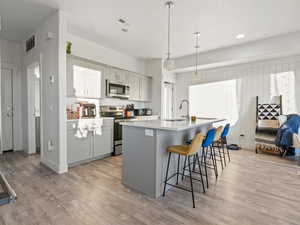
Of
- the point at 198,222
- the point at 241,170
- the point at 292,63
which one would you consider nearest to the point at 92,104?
the point at 198,222

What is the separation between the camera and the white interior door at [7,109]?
400cm

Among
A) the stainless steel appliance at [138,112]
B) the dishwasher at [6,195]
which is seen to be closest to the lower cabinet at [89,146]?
the stainless steel appliance at [138,112]

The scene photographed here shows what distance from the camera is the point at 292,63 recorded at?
13.6 ft

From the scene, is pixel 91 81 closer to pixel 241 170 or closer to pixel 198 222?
pixel 198 222

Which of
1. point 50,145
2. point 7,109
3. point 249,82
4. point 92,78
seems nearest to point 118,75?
point 92,78

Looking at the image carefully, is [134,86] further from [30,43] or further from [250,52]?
[250,52]

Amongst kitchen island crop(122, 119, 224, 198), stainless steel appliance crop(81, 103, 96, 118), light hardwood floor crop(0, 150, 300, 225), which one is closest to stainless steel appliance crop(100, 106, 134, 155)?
stainless steel appliance crop(81, 103, 96, 118)

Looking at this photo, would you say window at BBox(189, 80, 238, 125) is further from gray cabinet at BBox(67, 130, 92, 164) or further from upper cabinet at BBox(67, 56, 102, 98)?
gray cabinet at BBox(67, 130, 92, 164)

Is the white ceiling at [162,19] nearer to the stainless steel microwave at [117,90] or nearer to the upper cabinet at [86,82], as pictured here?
the upper cabinet at [86,82]

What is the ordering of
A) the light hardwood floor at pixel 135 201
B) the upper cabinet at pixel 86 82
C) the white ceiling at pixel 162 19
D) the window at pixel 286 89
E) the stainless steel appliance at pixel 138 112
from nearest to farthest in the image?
the light hardwood floor at pixel 135 201
the white ceiling at pixel 162 19
the upper cabinet at pixel 86 82
the window at pixel 286 89
the stainless steel appliance at pixel 138 112

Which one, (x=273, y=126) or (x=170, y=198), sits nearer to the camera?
(x=170, y=198)

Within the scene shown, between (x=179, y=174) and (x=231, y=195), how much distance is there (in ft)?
2.57

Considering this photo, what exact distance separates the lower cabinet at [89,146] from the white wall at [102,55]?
6.26 ft

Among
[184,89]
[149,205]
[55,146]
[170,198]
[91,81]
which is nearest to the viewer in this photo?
[149,205]
